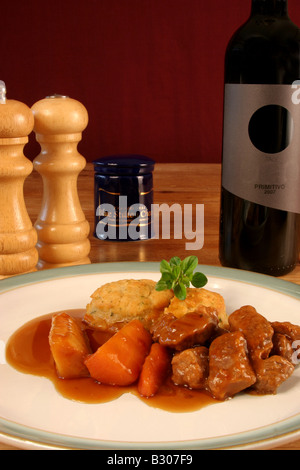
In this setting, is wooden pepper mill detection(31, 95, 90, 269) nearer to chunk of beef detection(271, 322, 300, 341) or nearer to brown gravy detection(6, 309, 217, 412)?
brown gravy detection(6, 309, 217, 412)

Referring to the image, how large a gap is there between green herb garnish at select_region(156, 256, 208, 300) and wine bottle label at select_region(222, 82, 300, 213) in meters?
0.27

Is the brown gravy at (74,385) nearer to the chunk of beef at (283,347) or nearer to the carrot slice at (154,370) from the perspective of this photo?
the carrot slice at (154,370)

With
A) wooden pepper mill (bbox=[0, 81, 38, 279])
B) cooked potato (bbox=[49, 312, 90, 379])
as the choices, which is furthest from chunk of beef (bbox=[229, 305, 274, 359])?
wooden pepper mill (bbox=[0, 81, 38, 279])

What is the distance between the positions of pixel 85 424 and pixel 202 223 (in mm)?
1099

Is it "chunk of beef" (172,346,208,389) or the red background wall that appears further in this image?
the red background wall

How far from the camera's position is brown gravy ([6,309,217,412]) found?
0.78m

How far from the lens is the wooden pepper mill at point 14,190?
113 cm

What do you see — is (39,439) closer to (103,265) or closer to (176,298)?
(176,298)

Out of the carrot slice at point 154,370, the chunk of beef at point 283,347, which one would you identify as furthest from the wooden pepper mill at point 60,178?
the chunk of beef at point 283,347

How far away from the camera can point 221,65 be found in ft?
12.0

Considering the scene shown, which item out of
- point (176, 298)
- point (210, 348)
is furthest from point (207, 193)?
point (210, 348)

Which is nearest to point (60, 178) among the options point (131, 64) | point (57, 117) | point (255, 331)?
point (57, 117)

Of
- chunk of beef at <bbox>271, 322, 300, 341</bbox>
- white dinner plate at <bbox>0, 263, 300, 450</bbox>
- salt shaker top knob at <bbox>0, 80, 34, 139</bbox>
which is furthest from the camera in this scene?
salt shaker top knob at <bbox>0, 80, 34, 139</bbox>

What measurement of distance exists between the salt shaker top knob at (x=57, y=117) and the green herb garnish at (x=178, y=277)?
0.43 meters
